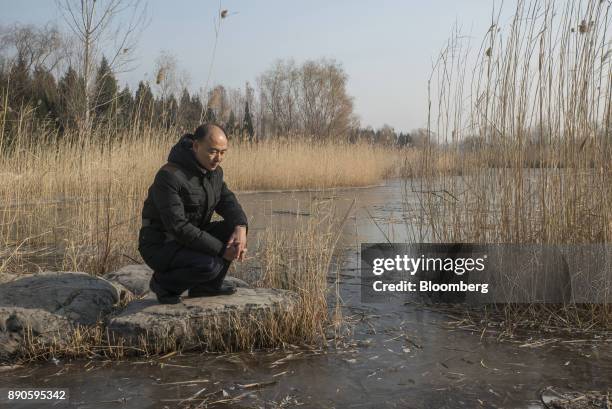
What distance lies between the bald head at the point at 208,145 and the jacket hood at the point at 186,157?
2 cm

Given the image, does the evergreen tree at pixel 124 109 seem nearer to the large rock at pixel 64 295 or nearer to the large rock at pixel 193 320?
the large rock at pixel 64 295

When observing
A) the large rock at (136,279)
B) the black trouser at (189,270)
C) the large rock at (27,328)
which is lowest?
the large rock at (27,328)

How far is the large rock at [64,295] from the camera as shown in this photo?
3.02m

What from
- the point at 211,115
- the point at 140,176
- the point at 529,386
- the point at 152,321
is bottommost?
the point at 529,386

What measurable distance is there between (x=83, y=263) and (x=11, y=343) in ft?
4.91

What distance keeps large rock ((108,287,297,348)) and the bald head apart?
0.79 m

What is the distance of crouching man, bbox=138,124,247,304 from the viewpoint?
278cm

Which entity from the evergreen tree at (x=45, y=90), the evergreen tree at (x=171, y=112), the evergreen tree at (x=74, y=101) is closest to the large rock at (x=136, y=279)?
the evergreen tree at (x=74, y=101)

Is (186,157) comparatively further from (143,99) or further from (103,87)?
(103,87)

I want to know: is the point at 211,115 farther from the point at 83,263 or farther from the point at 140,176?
the point at 83,263

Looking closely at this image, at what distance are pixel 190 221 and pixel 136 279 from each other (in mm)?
1050

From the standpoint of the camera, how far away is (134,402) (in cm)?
228

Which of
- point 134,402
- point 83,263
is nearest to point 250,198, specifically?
point 83,263

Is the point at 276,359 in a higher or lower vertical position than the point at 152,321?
lower
